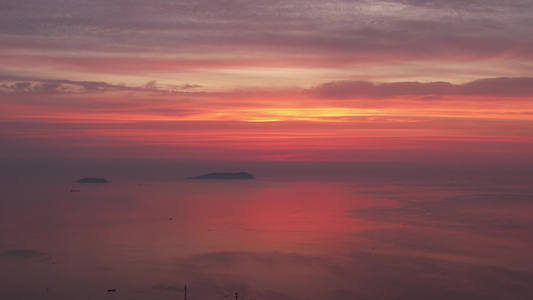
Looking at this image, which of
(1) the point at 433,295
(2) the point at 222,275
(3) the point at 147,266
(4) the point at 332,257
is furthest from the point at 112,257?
(1) the point at 433,295

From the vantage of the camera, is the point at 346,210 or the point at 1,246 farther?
the point at 346,210

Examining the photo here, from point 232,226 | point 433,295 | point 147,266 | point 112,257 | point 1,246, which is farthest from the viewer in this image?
point 232,226

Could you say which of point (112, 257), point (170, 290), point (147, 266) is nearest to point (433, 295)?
point (170, 290)

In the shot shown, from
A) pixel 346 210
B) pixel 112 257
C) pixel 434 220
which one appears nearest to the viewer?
pixel 112 257

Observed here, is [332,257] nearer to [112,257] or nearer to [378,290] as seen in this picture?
[378,290]

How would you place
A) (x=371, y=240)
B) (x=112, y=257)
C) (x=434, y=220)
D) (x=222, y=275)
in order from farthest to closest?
(x=434, y=220) → (x=371, y=240) → (x=112, y=257) → (x=222, y=275)

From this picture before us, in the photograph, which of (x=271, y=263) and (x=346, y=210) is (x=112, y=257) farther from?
(x=346, y=210)
